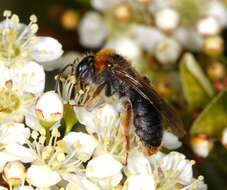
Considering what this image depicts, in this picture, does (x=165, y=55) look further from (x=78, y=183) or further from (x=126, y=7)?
(x=78, y=183)

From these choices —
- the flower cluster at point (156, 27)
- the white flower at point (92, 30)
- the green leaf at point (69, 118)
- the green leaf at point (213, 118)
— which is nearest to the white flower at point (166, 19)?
the flower cluster at point (156, 27)

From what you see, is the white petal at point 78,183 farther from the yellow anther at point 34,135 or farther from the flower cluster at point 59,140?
the yellow anther at point 34,135

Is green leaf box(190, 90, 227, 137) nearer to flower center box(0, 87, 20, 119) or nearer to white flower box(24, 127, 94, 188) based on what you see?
white flower box(24, 127, 94, 188)

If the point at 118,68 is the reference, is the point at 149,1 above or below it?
above

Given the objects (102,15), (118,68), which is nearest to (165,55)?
(102,15)

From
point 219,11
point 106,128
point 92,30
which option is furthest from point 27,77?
point 219,11

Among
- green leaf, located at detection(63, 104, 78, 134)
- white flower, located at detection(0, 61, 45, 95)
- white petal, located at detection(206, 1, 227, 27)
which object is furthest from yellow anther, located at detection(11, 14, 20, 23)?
white petal, located at detection(206, 1, 227, 27)
